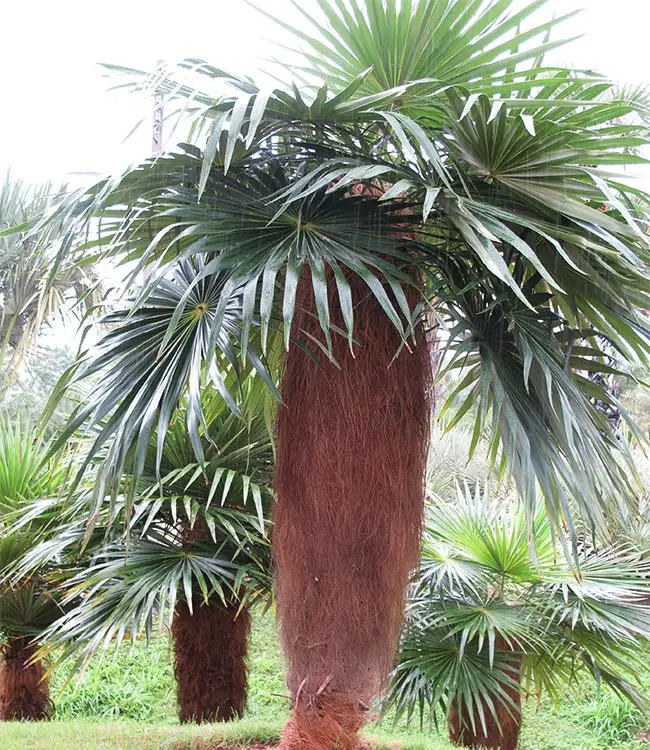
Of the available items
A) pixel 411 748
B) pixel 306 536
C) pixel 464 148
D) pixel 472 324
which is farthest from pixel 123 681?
pixel 464 148

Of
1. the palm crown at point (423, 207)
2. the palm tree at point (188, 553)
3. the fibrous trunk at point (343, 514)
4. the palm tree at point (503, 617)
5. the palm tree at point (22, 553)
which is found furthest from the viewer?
the palm tree at point (22, 553)

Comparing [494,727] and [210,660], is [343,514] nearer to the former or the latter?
[210,660]

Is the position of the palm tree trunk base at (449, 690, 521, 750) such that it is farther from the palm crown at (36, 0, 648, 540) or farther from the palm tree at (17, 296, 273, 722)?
the palm crown at (36, 0, 648, 540)

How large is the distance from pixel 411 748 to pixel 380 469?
76.4 inches

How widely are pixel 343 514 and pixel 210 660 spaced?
2.04 meters

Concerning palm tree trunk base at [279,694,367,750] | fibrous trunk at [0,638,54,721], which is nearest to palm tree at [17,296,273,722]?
palm tree trunk base at [279,694,367,750]

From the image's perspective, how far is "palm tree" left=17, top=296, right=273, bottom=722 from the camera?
3.82m

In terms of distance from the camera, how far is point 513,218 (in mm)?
2637

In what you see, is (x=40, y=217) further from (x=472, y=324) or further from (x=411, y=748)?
(x=411, y=748)

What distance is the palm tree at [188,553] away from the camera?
150 inches

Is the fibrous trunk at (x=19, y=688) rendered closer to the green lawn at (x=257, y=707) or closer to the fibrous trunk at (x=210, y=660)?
the green lawn at (x=257, y=707)

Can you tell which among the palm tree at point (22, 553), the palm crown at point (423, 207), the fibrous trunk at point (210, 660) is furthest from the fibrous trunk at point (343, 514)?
the palm tree at point (22, 553)

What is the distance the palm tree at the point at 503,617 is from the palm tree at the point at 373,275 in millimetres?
982

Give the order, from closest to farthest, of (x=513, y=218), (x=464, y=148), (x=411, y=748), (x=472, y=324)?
(x=513, y=218)
(x=464, y=148)
(x=472, y=324)
(x=411, y=748)
